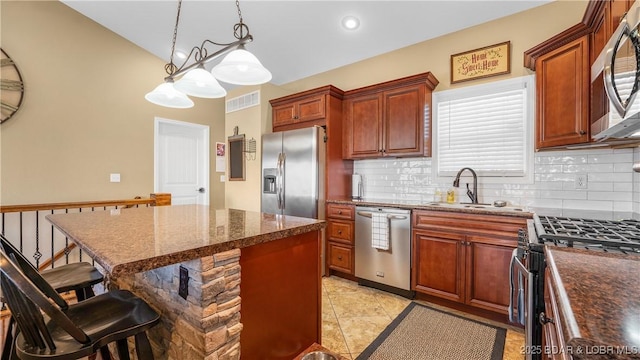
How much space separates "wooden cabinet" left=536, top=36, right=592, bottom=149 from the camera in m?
1.99

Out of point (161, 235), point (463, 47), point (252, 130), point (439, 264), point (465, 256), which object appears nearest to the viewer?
point (161, 235)

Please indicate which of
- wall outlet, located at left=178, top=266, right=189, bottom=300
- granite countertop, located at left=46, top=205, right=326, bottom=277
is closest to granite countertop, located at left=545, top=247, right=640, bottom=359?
granite countertop, located at left=46, top=205, right=326, bottom=277

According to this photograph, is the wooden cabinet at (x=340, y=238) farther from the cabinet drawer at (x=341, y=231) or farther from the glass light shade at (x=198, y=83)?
the glass light shade at (x=198, y=83)

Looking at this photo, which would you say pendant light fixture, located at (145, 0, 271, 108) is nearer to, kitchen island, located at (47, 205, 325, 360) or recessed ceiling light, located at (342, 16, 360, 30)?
kitchen island, located at (47, 205, 325, 360)

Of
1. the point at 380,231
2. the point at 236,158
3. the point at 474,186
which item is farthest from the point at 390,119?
the point at 236,158

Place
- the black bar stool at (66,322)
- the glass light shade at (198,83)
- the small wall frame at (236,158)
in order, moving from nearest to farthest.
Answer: the black bar stool at (66,322) < the glass light shade at (198,83) < the small wall frame at (236,158)

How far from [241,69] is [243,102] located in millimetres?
2619

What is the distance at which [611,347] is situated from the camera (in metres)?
Answer: 0.39

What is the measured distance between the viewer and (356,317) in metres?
2.38

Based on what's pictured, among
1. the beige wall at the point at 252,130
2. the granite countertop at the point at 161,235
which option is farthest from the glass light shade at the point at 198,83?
the beige wall at the point at 252,130

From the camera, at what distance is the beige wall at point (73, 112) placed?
3.34 m

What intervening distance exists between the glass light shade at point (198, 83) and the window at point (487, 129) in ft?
7.79

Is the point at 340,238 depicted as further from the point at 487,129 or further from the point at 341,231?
the point at 487,129

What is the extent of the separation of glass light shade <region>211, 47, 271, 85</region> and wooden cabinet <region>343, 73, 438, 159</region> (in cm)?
173
